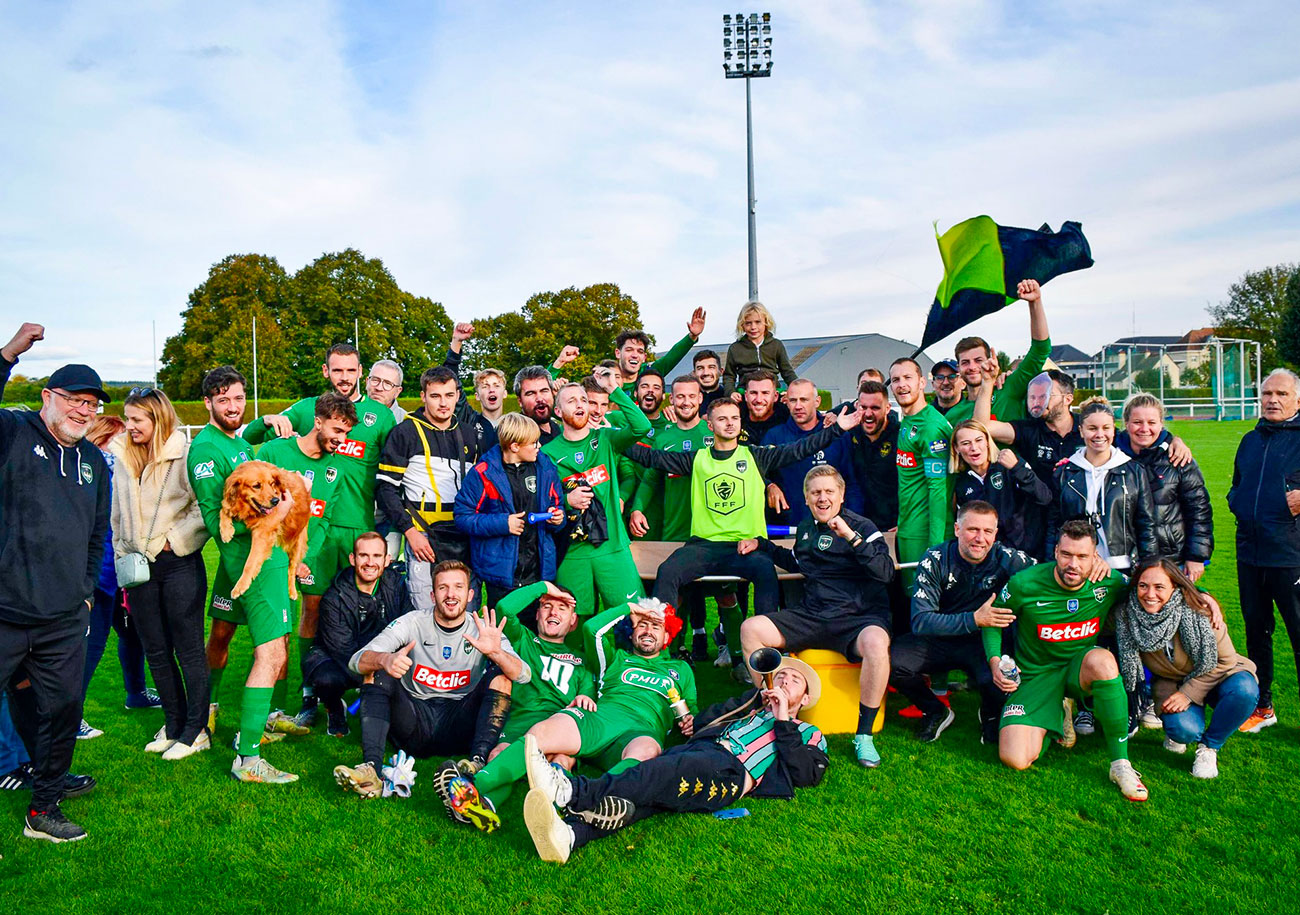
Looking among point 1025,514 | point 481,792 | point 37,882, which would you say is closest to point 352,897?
point 481,792

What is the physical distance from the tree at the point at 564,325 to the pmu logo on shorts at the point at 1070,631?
4448cm

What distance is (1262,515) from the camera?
520cm

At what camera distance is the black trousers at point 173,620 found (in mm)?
5000

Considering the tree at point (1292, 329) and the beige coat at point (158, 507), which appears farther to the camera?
the tree at point (1292, 329)

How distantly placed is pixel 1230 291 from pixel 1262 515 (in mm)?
83563

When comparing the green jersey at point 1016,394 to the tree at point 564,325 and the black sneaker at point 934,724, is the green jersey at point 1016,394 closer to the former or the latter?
the black sneaker at point 934,724

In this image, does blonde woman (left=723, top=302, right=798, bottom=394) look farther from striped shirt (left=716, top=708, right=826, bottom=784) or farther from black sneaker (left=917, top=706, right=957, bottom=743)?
striped shirt (left=716, top=708, right=826, bottom=784)

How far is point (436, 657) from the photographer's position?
494 cm

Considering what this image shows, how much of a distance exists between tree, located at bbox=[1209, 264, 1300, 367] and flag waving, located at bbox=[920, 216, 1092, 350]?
6850 cm

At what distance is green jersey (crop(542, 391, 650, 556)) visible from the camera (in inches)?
240

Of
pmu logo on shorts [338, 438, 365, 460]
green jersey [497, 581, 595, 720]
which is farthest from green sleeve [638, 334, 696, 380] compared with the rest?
green jersey [497, 581, 595, 720]

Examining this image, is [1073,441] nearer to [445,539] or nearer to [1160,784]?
[1160,784]

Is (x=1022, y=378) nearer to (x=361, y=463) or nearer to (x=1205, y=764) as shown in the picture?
(x=1205, y=764)

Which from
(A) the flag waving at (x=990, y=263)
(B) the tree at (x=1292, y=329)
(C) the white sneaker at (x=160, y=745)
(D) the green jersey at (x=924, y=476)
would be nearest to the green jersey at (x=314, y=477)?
(C) the white sneaker at (x=160, y=745)
